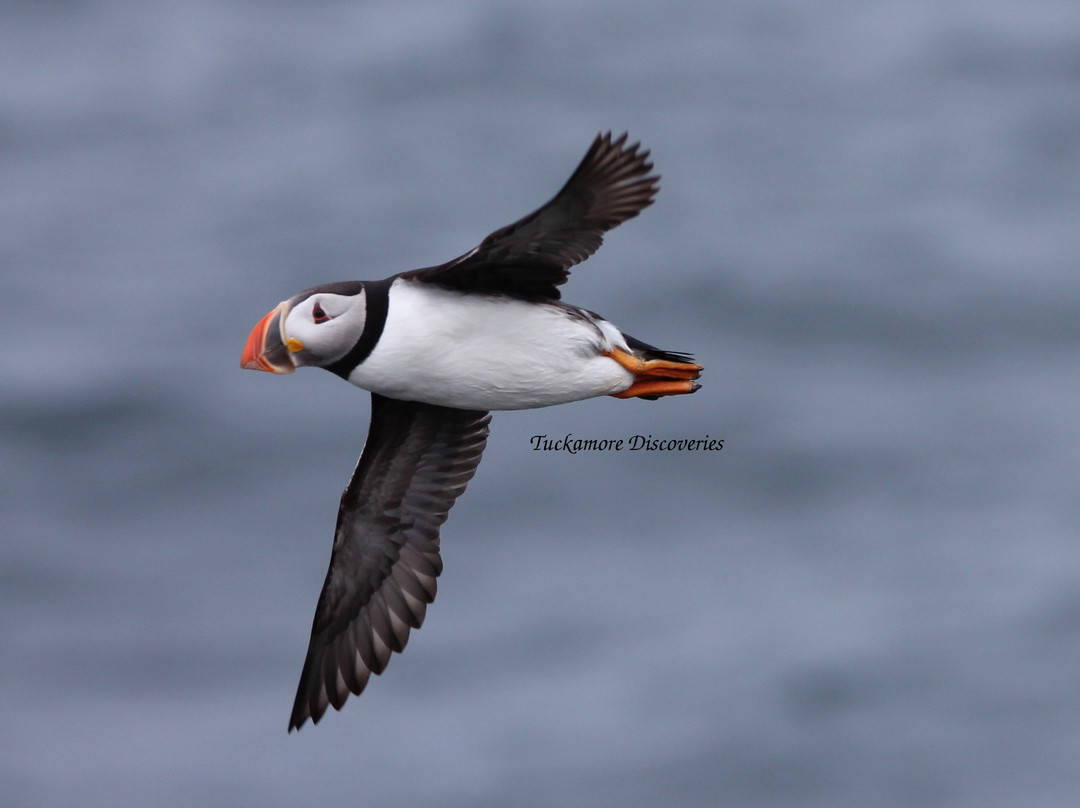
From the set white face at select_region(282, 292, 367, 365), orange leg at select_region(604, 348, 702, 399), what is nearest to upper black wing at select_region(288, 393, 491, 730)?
orange leg at select_region(604, 348, 702, 399)

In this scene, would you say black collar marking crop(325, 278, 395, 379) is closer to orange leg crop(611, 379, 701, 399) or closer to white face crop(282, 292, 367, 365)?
white face crop(282, 292, 367, 365)

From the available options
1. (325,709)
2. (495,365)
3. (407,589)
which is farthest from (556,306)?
(325,709)

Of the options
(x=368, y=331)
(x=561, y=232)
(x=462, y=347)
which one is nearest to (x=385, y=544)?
(x=462, y=347)

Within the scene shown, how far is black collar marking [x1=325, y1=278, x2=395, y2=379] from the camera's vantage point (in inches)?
403

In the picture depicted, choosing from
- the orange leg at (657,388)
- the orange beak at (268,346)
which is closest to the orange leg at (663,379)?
the orange leg at (657,388)

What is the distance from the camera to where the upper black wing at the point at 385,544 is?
1199 cm

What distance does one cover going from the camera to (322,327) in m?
10.1

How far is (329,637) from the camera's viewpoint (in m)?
12.2

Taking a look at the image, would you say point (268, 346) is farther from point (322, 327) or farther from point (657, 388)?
point (657, 388)

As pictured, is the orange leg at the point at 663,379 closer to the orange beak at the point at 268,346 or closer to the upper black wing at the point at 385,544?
the upper black wing at the point at 385,544

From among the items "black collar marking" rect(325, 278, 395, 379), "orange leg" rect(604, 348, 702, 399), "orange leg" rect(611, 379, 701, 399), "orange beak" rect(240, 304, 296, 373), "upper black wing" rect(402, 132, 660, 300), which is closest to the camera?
"upper black wing" rect(402, 132, 660, 300)

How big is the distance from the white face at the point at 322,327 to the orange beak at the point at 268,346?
0.15 feet

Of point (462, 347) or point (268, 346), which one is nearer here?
point (268, 346)

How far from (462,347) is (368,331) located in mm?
620
